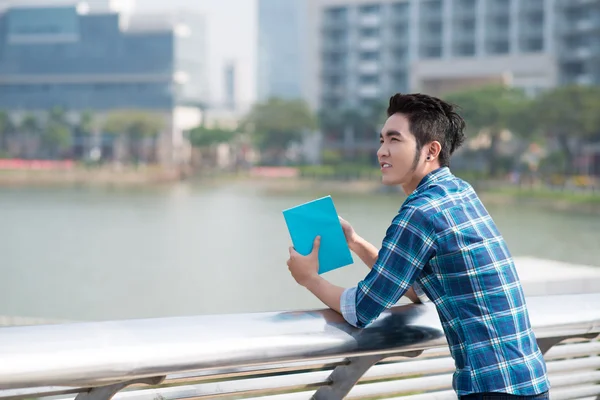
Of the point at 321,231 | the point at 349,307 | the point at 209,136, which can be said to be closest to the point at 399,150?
the point at 321,231

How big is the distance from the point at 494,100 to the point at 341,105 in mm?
20862

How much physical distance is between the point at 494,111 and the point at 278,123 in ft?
63.0

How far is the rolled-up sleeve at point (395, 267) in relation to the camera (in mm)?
1324

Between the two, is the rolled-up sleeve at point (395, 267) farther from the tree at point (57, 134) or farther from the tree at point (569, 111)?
the tree at point (57, 134)

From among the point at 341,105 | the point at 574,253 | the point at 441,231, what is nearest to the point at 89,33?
the point at 341,105

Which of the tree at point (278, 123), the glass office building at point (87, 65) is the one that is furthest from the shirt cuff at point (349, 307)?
the glass office building at point (87, 65)

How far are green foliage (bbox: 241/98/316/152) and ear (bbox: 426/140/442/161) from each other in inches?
2248

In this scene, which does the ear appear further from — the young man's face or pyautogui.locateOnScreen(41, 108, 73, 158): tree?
pyautogui.locateOnScreen(41, 108, 73, 158): tree

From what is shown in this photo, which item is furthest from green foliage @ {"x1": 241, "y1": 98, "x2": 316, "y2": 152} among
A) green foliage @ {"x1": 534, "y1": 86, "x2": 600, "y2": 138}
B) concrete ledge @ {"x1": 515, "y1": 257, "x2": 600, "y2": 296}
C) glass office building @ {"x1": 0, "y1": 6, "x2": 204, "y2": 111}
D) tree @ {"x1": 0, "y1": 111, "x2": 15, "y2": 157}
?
concrete ledge @ {"x1": 515, "y1": 257, "x2": 600, "y2": 296}

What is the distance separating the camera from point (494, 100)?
4441 cm

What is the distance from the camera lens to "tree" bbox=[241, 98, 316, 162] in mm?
58562

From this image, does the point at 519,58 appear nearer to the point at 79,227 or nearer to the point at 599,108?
the point at 599,108

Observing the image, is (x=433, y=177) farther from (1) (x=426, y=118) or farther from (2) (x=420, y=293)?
(2) (x=420, y=293)

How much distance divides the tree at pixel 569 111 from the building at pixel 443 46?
30.0ft
